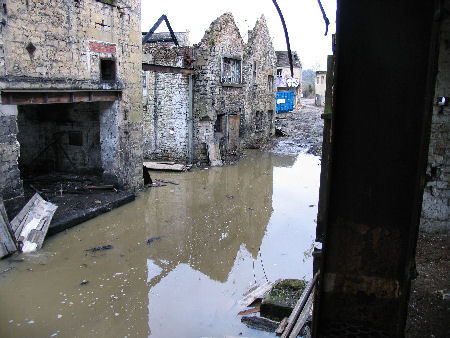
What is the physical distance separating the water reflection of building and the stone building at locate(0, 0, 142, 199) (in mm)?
2046

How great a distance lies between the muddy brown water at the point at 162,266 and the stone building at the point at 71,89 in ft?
6.26

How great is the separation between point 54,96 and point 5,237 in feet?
11.5

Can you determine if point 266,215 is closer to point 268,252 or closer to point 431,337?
point 268,252

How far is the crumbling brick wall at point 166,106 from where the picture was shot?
52.8 feet

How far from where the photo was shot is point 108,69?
10852 mm

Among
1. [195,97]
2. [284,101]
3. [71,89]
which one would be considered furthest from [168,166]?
[284,101]

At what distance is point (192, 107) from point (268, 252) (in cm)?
942

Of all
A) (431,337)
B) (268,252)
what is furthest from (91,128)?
(431,337)

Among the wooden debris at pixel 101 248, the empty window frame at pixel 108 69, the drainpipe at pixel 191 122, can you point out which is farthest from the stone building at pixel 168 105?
the wooden debris at pixel 101 248

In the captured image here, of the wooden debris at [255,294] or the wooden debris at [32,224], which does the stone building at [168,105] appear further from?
the wooden debris at [255,294]

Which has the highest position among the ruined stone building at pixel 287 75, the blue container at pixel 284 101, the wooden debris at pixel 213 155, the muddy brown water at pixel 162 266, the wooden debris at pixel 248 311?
the ruined stone building at pixel 287 75

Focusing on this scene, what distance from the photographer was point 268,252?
8234 mm

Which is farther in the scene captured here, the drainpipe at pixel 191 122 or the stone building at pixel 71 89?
the drainpipe at pixel 191 122

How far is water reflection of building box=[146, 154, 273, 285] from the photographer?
7.82 meters
